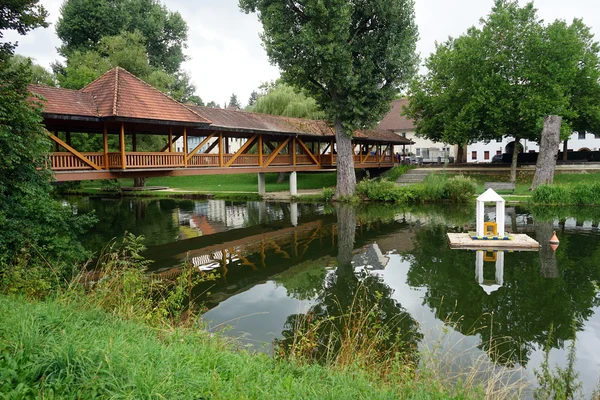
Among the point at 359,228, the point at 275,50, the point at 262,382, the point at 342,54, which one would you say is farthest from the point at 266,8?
the point at 262,382

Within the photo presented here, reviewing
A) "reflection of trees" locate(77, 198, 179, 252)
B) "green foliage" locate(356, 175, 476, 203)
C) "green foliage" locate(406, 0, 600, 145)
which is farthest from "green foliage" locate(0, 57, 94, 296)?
"green foliage" locate(406, 0, 600, 145)

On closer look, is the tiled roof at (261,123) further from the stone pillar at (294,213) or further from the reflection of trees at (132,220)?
the reflection of trees at (132,220)

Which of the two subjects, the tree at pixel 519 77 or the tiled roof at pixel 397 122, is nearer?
the tree at pixel 519 77

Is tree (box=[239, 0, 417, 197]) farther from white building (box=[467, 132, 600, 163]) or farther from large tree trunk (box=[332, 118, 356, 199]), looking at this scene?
white building (box=[467, 132, 600, 163])

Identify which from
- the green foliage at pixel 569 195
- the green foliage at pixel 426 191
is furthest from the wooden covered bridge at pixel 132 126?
the green foliage at pixel 569 195

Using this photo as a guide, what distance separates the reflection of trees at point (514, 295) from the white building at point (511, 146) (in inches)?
1252

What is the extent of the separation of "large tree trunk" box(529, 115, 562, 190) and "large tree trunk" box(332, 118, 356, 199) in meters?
10.1

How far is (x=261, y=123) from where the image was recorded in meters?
22.7

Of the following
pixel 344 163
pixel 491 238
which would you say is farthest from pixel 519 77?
pixel 491 238

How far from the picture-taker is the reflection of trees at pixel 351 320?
541cm

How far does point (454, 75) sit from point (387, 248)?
66.8ft

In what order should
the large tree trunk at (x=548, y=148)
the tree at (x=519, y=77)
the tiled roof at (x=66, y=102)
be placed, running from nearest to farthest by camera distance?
the tiled roof at (x=66, y=102) < the large tree trunk at (x=548, y=148) < the tree at (x=519, y=77)

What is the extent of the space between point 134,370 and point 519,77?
92.5ft

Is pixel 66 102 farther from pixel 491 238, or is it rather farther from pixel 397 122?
pixel 397 122
